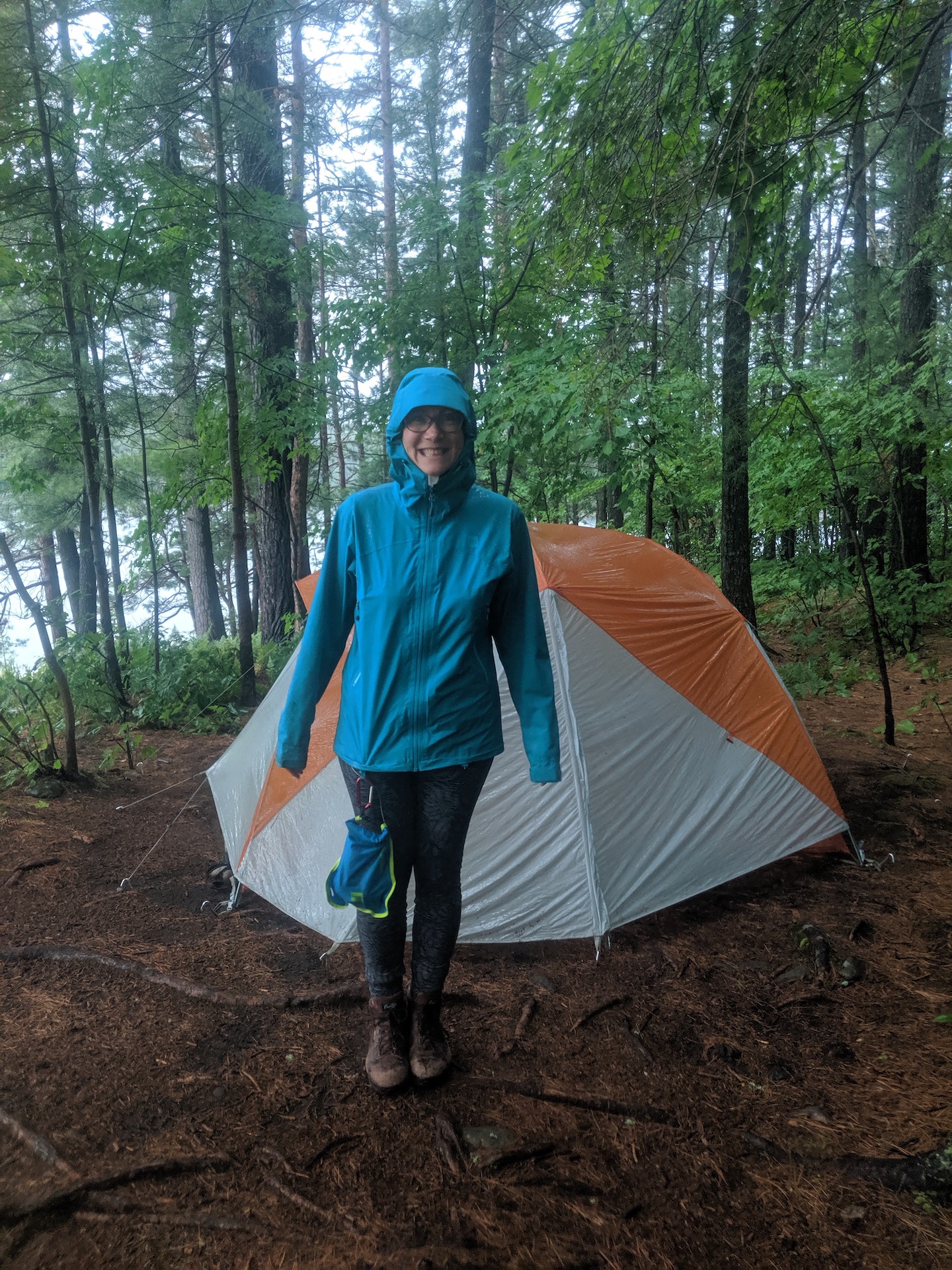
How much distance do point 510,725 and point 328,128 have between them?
8.41 meters

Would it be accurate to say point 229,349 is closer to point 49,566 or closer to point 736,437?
point 736,437

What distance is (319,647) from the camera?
2178 mm

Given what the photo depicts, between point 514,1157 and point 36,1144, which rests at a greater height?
point 36,1144

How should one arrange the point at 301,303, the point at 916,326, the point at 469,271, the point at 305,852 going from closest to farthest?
the point at 305,852, the point at 469,271, the point at 916,326, the point at 301,303

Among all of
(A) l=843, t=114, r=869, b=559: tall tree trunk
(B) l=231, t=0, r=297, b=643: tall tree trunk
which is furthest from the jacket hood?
(B) l=231, t=0, r=297, b=643: tall tree trunk

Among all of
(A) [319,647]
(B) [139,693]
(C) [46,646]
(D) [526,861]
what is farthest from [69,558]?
(A) [319,647]

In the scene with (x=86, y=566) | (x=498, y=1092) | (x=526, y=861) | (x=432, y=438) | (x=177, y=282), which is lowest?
(x=498, y=1092)

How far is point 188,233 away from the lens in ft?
20.2

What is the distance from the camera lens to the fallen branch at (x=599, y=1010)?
2.51m

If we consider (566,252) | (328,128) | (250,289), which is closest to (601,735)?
(566,252)

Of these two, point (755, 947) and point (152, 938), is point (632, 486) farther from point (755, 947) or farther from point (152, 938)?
point (152, 938)

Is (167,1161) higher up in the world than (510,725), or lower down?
lower down

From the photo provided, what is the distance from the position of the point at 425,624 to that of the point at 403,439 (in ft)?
1.82

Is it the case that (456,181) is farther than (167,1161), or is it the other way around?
(456,181)
